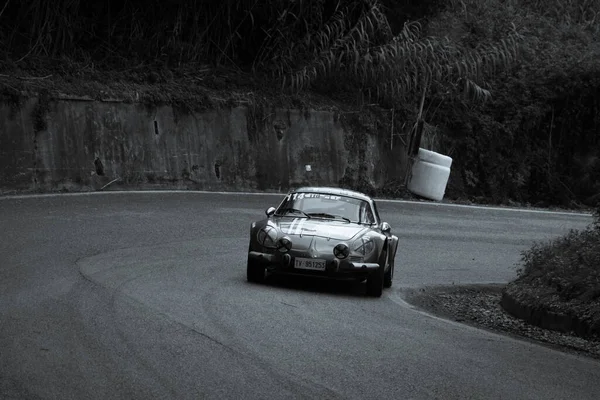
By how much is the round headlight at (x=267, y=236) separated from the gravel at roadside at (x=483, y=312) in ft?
6.50

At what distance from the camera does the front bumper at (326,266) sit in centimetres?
1213

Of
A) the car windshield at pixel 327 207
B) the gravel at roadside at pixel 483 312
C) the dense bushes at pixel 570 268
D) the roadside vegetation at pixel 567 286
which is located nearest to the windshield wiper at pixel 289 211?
the car windshield at pixel 327 207

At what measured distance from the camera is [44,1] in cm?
2405

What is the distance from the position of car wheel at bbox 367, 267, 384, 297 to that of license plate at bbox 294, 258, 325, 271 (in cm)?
66

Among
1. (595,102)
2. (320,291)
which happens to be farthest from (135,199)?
(595,102)

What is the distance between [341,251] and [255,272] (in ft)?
3.58

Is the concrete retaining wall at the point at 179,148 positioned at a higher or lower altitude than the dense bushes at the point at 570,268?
higher

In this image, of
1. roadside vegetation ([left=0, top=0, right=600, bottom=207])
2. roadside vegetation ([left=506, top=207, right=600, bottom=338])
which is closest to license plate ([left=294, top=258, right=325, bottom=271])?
roadside vegetation ([left=506, top=207, right=600, bottom=338])

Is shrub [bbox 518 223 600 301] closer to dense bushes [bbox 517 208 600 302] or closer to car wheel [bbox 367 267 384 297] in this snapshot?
dense bushes [bbox 517 208 600 302]

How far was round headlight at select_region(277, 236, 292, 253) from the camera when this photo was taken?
12180mm

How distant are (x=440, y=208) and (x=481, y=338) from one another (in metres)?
13.7

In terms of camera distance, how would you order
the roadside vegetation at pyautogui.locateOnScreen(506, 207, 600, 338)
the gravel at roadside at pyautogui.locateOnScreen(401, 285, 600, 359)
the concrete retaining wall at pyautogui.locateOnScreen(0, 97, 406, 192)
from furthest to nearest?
the concrete retaining wall at pyautogui.locateOnScreen(0, 97, 406, 192), the roadside vegetation at pyautogui.locateOnScreen(506, 207, 600, 338), the gravel at roadside at pyautogui.locateOnScreen(401, 285, 600, 359)

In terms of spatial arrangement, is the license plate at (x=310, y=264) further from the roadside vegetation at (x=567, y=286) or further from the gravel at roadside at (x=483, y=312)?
the roadside vegetation at (x=567, y=286)

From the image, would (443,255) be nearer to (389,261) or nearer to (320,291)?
(389,261)
